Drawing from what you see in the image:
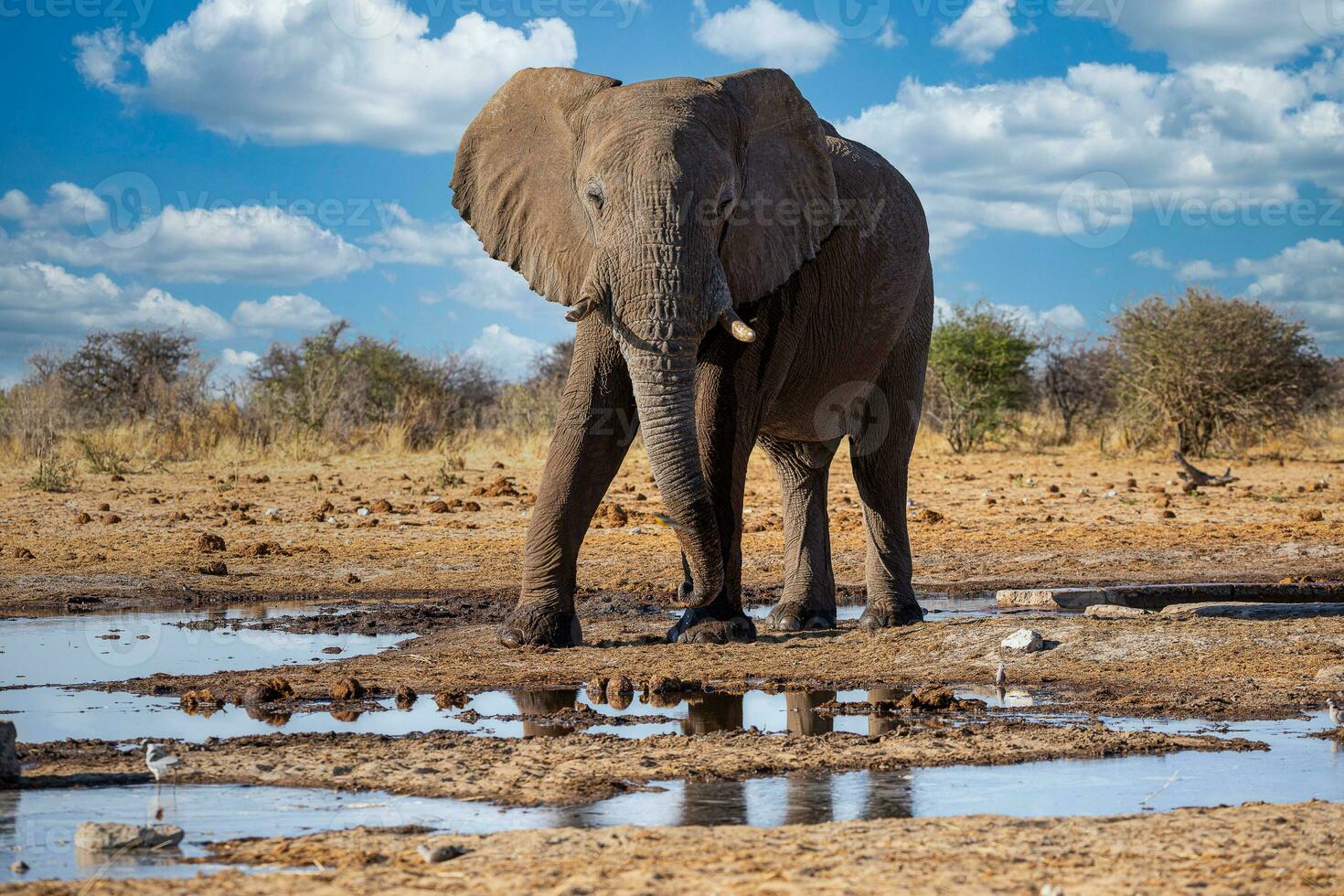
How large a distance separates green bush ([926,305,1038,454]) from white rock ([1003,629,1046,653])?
18.9 metres

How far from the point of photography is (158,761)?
17.1ft

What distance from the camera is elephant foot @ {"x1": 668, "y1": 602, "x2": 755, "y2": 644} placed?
8.59 metres

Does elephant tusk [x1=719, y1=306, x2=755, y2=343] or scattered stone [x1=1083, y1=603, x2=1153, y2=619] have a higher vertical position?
elephant tusk [x1=719, y1=306, x2=755, y2=343]

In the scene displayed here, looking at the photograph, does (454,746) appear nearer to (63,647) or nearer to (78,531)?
(63,647)

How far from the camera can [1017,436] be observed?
28938 mm

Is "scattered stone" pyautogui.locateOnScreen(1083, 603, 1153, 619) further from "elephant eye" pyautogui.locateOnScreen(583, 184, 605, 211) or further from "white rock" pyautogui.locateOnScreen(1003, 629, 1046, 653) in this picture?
"elephant eye" pyautogui.locateOnScreen(583, 184, 605, 211)

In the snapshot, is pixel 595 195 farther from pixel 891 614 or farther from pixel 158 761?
pixel 158 761

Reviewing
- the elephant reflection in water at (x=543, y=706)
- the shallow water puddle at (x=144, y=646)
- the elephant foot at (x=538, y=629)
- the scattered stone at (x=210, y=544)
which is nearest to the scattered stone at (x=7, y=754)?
the elephant reflection in water at (x=543, y=706)

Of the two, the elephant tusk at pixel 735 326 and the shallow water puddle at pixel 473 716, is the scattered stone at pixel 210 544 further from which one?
the elephant tusk at pixel 735 326

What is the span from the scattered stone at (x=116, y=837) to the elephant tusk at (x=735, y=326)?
383cm

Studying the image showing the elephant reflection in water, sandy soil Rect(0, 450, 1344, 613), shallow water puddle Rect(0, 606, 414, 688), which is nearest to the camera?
the elephant reflection in water

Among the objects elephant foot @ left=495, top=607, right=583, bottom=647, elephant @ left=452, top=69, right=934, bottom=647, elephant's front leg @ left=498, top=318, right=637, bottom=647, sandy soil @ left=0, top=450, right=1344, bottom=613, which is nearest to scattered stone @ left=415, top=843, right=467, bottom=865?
elephant @ left=452, top=69, right=934, bottom=647

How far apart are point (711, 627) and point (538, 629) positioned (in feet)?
3.16

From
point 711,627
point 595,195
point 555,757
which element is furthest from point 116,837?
point 711,627
